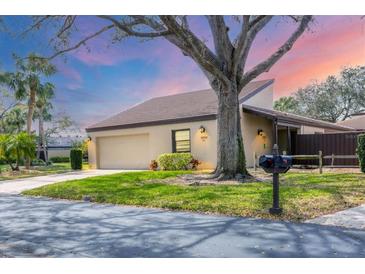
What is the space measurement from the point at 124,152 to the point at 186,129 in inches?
165

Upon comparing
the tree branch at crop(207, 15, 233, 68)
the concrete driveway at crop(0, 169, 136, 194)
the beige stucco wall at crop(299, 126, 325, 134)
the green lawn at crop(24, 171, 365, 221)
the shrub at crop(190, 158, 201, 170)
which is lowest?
the concrete driveway at crop(0, 169, 136, 194)

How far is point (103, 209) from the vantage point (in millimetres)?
6297

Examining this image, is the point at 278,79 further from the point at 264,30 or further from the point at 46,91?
the point at 46,91

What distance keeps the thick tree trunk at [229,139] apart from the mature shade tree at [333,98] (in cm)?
2266

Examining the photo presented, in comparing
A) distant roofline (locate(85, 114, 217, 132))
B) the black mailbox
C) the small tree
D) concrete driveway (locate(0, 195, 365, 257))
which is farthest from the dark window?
the black mailbox

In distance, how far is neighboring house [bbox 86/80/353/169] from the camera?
48.4 feet

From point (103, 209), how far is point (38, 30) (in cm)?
515

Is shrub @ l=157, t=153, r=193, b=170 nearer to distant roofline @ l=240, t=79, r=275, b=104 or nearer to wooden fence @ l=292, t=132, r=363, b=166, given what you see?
distant roofline @ l=240, t=79, r=275, b=104

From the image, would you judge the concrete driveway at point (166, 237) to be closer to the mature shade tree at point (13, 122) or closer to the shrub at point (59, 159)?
the shrub at point (59, 159)

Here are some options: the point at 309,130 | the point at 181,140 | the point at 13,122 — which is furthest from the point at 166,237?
the point at 13,122

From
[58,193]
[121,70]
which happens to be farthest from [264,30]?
[58,193]

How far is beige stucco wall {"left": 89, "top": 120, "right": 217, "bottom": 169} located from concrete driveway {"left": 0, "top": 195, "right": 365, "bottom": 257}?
8896mm
